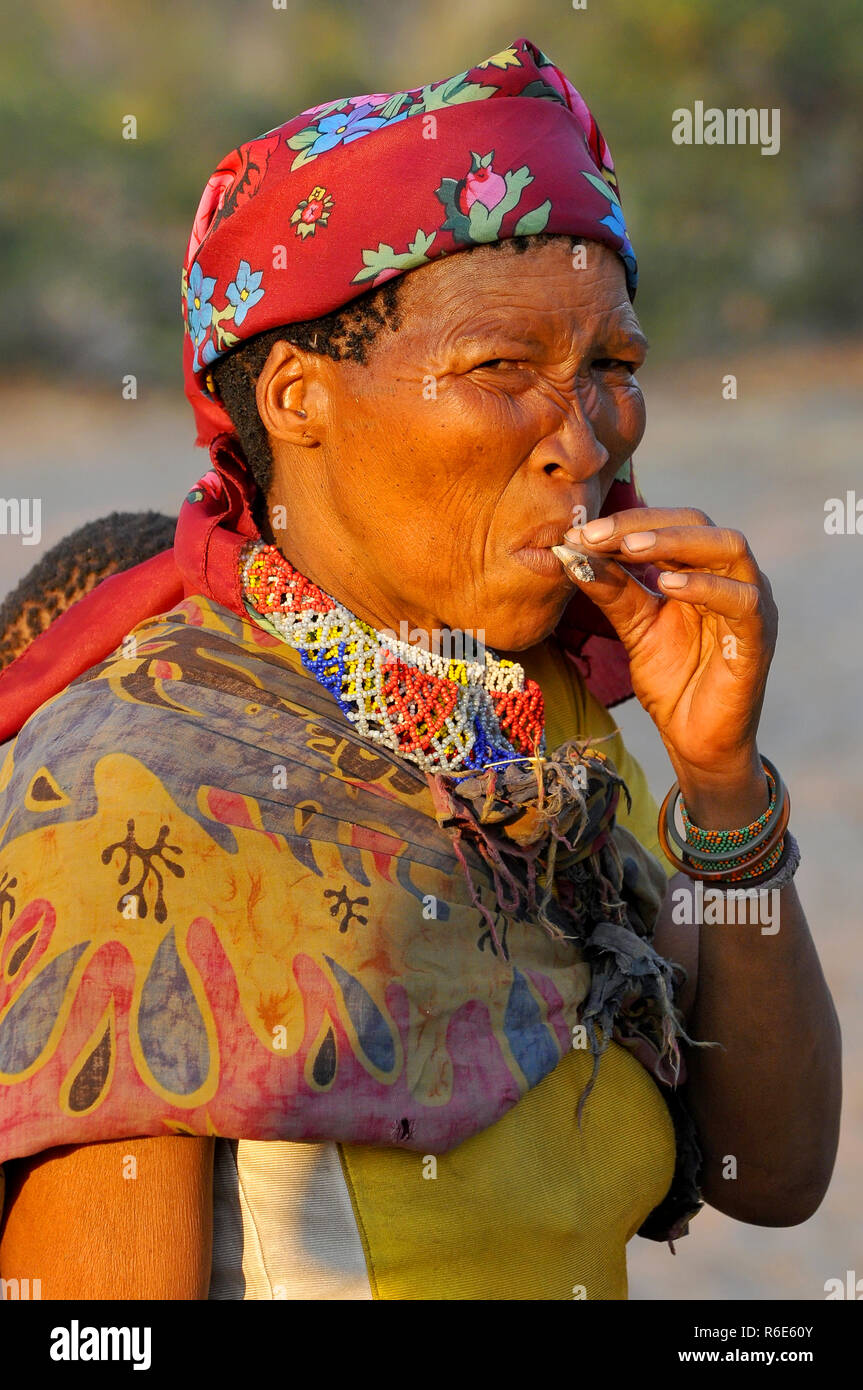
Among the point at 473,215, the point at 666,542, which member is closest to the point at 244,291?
the point at 473,215

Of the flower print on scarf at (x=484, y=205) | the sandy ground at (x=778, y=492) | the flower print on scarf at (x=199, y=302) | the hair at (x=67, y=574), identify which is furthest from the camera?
the sandy ground at (x=778, y=492)

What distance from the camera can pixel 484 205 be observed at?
2.42 metres

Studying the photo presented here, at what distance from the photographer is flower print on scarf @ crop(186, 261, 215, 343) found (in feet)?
8.65

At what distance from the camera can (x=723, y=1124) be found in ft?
9.23

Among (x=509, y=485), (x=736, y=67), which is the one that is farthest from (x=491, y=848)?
(x=736, y=67)

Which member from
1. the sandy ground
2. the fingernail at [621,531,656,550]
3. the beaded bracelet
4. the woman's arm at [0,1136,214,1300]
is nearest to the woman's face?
the fingernail at [621,531,656,550]

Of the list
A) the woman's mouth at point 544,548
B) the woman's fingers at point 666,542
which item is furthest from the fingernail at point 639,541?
the woman's mouth at point 544,548

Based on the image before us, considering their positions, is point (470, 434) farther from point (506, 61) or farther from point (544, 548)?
point (506, 61)

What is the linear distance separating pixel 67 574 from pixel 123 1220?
61.4 inches

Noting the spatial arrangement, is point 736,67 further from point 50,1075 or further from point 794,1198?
point 50,1075

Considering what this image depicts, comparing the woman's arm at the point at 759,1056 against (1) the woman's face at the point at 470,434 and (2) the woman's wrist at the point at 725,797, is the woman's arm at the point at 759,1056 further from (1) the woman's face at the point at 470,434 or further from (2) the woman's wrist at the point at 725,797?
(1) the woman's face at the point at 470,434

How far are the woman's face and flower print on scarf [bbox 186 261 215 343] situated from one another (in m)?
0.15

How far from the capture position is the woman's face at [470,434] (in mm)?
2432

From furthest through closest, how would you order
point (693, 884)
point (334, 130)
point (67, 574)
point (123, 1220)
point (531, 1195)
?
point (67, 574), point (693, 884), point (334, 130), point (531, 1195), point (123, 1220)
